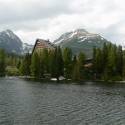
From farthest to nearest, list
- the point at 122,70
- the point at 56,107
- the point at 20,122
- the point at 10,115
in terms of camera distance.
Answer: the point at 122,70 → the point at 56,107 → the point at 10,115 → the point at 20,122

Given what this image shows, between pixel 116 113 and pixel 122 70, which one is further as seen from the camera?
pixel 122 70

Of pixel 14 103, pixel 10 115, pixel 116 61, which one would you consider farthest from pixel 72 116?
pixel 116 61

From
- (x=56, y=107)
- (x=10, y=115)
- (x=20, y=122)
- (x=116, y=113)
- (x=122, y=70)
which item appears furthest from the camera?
(x=122, y=70)

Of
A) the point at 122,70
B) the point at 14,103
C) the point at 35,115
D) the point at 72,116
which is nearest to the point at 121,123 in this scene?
the point at 72,116

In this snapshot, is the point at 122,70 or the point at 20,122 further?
the point at 122,70

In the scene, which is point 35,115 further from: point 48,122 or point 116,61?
point 116,61

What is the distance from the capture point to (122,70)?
A: 198 metres

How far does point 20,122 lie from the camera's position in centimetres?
5519

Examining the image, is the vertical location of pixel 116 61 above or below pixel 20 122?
above

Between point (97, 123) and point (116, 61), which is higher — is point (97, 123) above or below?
below

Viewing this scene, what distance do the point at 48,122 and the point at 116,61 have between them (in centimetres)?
14668

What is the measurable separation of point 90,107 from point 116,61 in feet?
411

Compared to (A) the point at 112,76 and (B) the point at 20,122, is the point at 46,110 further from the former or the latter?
(A) the point at 112,76

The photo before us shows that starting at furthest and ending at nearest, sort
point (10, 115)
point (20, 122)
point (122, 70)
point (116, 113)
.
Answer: point (122, 70) → point (116, 113) → point (10, 115) → point (20, 122)
